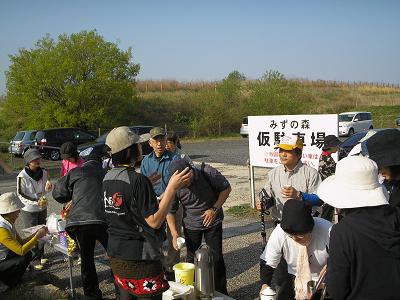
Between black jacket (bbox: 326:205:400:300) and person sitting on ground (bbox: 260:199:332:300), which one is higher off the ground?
black jacket (bbox: 326:205:400:300)

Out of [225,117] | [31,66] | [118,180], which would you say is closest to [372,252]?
[118,180]

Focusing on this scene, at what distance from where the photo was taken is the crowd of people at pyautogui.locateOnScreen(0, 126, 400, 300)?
2027mm

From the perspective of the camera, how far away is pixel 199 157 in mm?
19094

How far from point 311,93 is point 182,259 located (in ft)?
152

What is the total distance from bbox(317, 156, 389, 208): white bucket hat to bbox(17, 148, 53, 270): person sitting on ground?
445 cm

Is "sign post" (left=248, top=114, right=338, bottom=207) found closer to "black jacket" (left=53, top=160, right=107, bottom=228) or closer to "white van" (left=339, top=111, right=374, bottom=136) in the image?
"black jacket" (left=53, top=160, right=107, bottom=228)

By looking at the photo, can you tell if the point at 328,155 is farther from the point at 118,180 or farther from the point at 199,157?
the point at 199,157

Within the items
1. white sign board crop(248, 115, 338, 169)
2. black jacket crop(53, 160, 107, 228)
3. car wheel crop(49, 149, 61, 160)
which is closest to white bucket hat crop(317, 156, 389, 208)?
black jacket crop(53, 160, 107, 228)

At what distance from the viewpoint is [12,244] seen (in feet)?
14.9

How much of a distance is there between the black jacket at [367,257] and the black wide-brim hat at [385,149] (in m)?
0.61

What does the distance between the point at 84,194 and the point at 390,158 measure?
113 inches

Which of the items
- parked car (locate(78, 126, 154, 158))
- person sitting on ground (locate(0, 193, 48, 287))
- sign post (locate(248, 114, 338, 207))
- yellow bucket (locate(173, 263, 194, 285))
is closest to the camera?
yellow bucket (locate(173, 263, 194, 285))

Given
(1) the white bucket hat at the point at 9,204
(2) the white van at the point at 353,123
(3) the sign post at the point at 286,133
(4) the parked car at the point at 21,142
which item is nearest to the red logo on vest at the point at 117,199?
(1) the white bucket hat at the point at 9,204

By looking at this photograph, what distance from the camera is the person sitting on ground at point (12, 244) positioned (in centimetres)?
456
